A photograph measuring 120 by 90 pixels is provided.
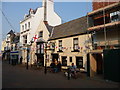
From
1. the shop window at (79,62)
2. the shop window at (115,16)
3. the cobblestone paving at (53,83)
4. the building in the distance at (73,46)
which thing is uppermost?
the shop window at (115,16)

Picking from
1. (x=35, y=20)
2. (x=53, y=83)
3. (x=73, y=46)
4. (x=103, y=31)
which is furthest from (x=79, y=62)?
(x=35, y=20)

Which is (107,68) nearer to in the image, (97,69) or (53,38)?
(97,69)

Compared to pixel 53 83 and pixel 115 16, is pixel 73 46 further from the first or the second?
pixel 53 83

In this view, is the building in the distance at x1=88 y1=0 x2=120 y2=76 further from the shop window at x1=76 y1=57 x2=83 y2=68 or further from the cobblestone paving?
the shop window at x1=76 y1=57 x2=83 y2=68

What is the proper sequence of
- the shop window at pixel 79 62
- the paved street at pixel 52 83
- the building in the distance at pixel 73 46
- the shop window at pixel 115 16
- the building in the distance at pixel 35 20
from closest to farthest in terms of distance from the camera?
the paved street at pixel 52 83, the shop window at pixel 115 16, the building in the distance at pixel 73 46, the shop window at pixel 79 62, the building in the distance at pixel 35 20

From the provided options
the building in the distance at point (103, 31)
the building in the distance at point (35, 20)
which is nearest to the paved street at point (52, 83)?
the building in the distance at point (103, 31)

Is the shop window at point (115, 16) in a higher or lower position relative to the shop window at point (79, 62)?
higher

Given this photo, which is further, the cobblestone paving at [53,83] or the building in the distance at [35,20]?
the building in the distance at [35,20]

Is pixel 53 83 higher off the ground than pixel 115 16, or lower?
lower

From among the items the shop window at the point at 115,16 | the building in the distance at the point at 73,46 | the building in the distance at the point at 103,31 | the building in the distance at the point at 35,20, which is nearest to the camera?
the building in the distance at the point at 103,31

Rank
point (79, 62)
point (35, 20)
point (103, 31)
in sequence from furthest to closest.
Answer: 1. point (35, 20)
2. point (79, 62)
3. point (103, 31)

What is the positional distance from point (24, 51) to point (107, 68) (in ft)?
68.7

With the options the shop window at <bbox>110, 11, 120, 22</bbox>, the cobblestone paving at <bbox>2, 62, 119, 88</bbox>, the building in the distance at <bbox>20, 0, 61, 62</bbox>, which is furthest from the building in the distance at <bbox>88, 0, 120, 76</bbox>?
the building in the distance at <bbox>20, 0, 61, 62</bbox>

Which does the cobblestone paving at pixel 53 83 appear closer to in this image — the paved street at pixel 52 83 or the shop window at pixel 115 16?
the paved street at pixel 52 83
